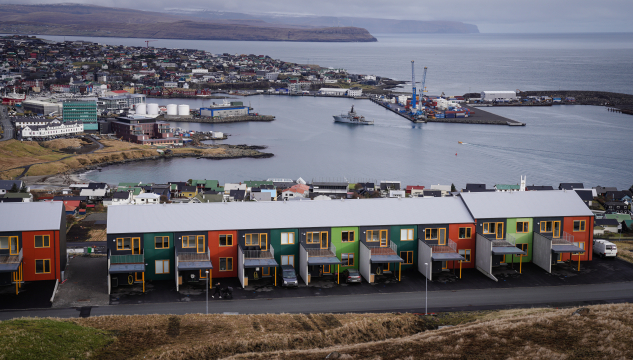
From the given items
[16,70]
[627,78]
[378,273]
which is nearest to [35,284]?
[378,273]

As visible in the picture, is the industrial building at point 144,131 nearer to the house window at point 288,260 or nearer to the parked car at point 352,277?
the house window at point 288,260

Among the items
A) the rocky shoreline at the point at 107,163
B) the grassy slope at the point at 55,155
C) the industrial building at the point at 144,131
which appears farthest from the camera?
the industrial building at the point at 144,131

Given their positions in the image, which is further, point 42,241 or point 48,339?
point 42,241

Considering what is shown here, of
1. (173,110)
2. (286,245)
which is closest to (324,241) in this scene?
(286,245)

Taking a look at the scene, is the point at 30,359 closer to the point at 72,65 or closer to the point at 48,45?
the point at 72,65

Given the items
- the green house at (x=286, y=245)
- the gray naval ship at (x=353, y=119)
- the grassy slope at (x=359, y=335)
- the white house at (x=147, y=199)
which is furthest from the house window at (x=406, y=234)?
the gray naval ship at (x=353, y=119)

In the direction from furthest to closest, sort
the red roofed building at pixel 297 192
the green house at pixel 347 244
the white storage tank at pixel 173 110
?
the white storage tank at pixel 173 110 < the red roofed building at pixel 297 192 < the green house at pixel 347 244

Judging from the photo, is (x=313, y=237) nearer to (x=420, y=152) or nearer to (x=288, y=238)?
(x=288, y=238)
